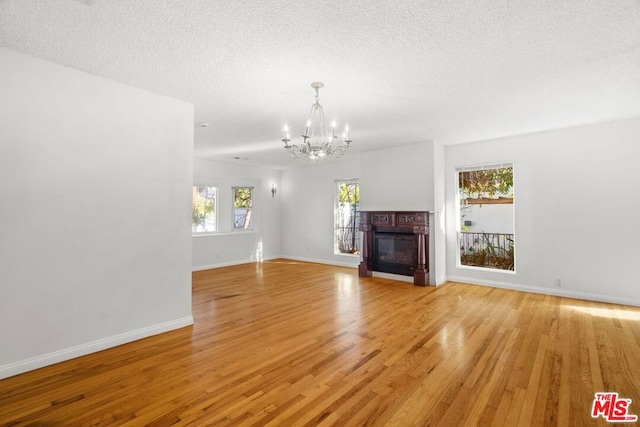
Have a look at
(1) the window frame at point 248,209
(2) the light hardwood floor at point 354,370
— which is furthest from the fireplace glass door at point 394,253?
(1) the window frame at point 248,209

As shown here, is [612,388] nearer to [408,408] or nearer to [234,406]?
[408,408]

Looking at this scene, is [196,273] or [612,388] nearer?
[612,388]

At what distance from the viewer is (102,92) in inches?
115

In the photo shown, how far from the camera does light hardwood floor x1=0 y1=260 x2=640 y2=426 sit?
1.94 m

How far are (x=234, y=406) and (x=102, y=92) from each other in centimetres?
309

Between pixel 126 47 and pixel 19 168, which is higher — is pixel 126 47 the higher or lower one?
the higher one

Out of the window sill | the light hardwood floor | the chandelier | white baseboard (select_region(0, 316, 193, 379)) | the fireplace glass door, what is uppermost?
the chandelier

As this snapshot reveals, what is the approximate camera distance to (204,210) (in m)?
7.52

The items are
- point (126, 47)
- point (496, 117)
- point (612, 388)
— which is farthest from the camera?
point (496, 117)

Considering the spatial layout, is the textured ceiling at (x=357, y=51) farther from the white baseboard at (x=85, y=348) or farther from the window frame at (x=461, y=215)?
the white baseboard at (x=85, y=348)

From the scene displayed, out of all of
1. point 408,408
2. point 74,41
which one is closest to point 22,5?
point 74,41

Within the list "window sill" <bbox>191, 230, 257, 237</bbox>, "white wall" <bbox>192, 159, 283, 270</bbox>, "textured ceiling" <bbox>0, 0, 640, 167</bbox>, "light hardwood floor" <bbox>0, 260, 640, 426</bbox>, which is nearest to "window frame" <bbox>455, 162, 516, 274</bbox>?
"light hardwood floor" <bbox>0, 260, 640, 426</bbox>

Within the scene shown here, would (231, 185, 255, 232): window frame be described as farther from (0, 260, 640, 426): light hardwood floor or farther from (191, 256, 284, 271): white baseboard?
(0, 260, 640, 426): light hardwood floor

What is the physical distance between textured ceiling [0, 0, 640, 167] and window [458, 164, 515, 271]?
1.72 metres
